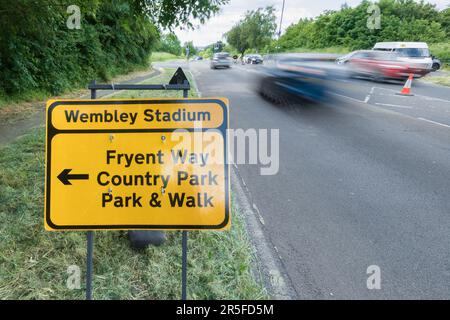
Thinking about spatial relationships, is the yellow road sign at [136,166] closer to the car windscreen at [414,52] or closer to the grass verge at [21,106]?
the grass verge at [21,106]

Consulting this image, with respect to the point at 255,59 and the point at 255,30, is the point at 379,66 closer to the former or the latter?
the point at 255,59

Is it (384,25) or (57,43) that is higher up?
(384,25)

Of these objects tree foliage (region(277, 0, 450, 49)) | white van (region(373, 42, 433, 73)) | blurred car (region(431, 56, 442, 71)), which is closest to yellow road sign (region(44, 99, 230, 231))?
white van (region(373, 42, 433, 73))

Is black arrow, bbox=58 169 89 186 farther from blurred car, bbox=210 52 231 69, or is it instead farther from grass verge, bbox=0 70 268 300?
blurred car, bbox=210 52 231 69

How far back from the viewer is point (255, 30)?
69.7 meters

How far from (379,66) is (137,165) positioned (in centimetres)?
2016

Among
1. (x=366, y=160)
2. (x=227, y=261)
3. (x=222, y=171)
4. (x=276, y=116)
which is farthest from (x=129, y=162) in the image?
(x=276, y=116)

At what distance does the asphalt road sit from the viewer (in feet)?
9.40

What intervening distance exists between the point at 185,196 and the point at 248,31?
243ft

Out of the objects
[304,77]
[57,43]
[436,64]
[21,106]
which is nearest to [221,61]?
[436,64]

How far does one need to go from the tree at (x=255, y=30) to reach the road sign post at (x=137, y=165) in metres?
66.1

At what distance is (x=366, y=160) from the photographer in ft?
19.4

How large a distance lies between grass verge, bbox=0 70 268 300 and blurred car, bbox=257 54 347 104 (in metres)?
10.1
